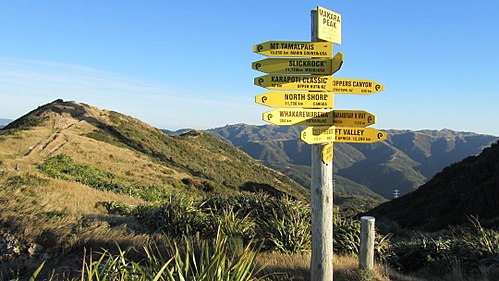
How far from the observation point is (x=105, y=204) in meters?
12.0

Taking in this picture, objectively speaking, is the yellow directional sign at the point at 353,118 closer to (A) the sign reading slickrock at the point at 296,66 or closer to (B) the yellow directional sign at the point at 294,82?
(B) the yellow directional sign at the point at 294,82

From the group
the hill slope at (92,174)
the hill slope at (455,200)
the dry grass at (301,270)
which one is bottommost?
the hill slope at (455,200)

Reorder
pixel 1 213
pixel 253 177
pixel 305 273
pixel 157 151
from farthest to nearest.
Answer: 1. pixel 253 177
2. pixel 157 151
3. pixel 1 213
4. pixel 305 273

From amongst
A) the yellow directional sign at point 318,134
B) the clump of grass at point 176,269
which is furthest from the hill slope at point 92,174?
the yellow directional sign at point 318,134

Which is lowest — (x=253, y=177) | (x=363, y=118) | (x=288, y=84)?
(x=253, y=177)

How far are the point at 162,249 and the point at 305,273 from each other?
2428 mm

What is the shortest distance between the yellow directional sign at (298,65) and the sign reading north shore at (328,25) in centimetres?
29

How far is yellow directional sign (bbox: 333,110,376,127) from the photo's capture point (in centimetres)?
463

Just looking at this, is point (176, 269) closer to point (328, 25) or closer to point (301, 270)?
point (301, 270)

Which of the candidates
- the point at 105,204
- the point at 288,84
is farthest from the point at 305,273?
the point at 105,204

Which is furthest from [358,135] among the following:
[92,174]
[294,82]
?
[92,174]

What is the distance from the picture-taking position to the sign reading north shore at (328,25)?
447 cm

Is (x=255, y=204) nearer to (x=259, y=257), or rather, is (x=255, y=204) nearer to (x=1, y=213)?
(x=259, y=257)

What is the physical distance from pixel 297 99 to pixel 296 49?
592mm
